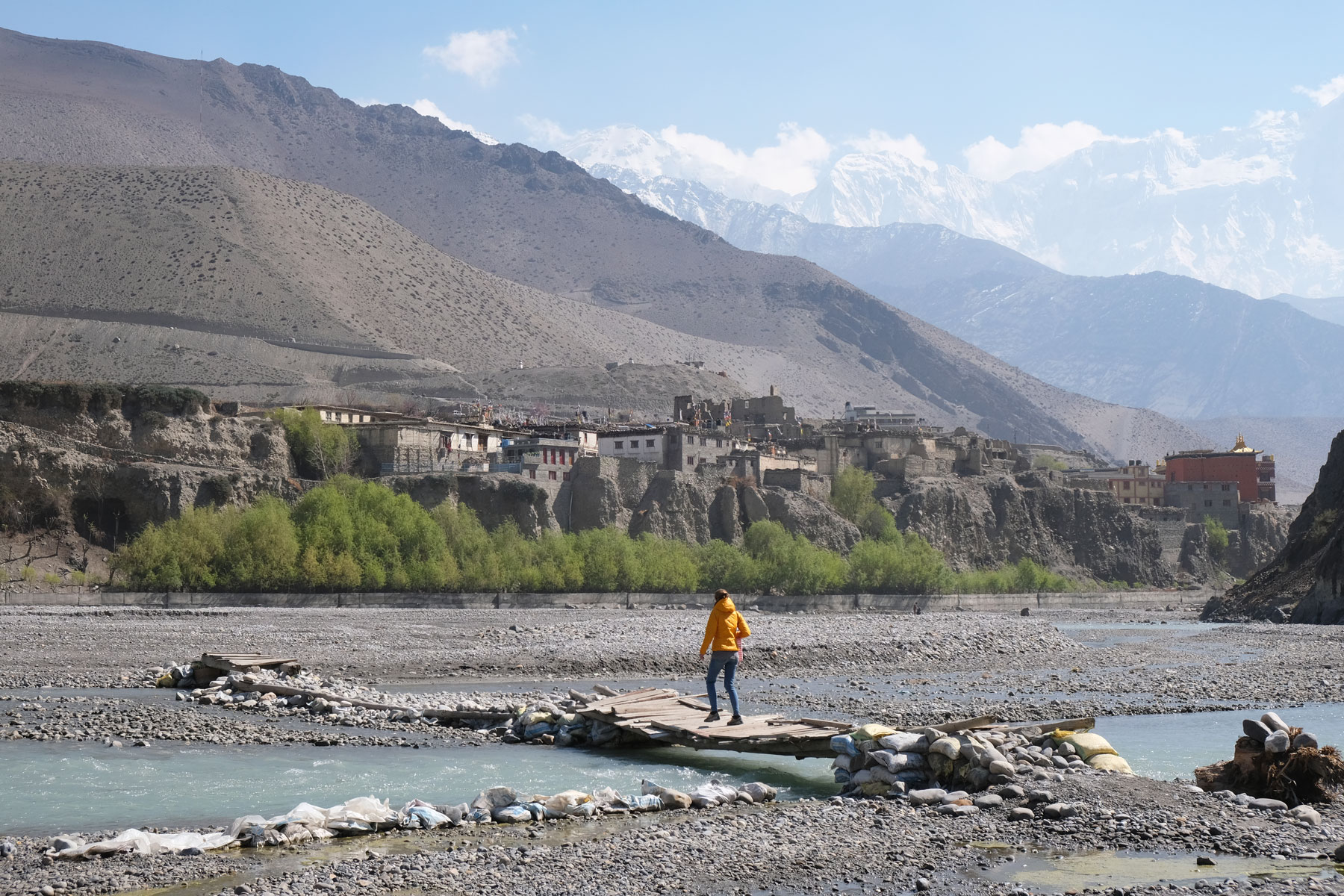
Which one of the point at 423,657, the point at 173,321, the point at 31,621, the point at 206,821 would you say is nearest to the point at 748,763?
the point at 206,821

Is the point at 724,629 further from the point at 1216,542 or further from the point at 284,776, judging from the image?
the point at 1216,542

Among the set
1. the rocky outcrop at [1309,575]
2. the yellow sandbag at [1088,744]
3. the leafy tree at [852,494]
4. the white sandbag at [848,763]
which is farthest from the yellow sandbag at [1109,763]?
the leafy tree at [852,494]

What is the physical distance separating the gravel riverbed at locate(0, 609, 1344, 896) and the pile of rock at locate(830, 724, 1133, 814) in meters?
0.56

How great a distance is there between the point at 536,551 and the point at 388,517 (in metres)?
8.50

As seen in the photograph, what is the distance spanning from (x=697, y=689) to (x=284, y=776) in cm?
1540

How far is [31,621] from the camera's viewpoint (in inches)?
1825

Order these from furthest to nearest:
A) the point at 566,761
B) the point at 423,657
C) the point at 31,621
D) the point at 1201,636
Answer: the point at 1201,636 → the point at 31,621 → the point at 423,657 → the point at 566,761

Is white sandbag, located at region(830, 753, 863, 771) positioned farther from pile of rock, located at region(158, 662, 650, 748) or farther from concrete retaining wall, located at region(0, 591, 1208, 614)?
concrete retaining wall, located at region(0, 591, 1208, 614)

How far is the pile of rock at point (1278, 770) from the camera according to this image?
18.5 meters

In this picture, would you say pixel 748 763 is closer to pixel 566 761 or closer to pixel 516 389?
pixel 566 761

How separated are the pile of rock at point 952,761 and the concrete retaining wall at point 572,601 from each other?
1633 inches

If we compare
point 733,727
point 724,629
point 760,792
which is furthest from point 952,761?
point 724,629

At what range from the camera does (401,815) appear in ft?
56.5

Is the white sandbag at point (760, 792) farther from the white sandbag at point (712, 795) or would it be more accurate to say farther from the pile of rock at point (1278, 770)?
the pile of rock at point (1278, 770)
